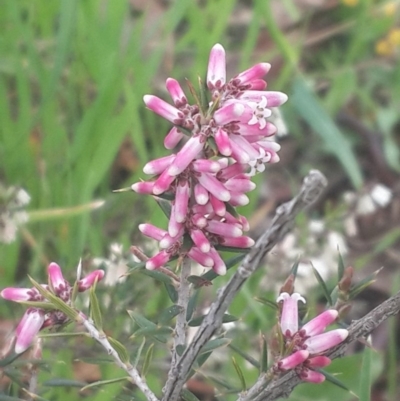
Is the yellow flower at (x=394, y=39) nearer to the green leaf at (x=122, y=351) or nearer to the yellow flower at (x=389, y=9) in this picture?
the yellow flower at (x=389, y=9)

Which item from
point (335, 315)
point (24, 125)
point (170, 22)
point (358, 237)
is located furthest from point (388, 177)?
point (335, 315)

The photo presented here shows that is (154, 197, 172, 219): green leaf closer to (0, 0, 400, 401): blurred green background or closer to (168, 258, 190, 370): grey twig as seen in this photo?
(168, 258, 190, 370): grey twig

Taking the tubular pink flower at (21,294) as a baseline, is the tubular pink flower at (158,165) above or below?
above

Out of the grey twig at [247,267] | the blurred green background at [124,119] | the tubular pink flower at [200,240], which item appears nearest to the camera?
the grey twig at [247,267]

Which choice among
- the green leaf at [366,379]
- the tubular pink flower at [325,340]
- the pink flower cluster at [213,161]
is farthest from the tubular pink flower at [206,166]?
the green leaf at [366,379]

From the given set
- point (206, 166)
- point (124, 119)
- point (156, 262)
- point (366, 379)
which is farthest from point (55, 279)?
point (124, 119)

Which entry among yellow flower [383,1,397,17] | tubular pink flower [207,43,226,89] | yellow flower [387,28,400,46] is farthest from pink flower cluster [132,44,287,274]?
yellow flower [383,1,397,17]

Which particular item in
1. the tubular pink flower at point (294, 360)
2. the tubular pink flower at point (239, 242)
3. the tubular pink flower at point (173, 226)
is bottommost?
the tubular pink flower at point (294, 360)
